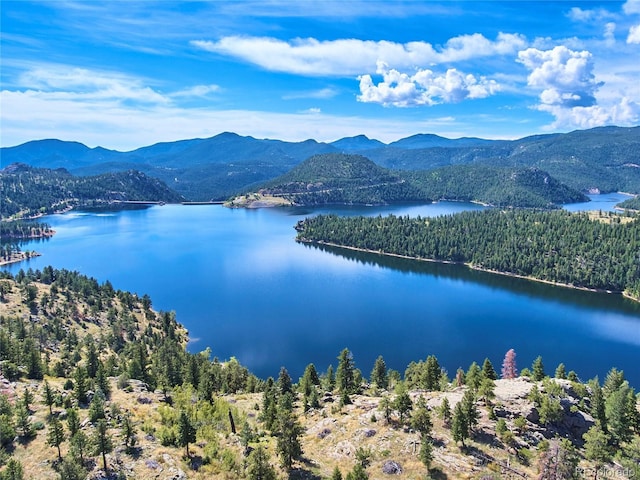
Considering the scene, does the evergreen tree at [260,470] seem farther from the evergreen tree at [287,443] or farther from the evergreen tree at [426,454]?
the evergreen tree at [426,454]

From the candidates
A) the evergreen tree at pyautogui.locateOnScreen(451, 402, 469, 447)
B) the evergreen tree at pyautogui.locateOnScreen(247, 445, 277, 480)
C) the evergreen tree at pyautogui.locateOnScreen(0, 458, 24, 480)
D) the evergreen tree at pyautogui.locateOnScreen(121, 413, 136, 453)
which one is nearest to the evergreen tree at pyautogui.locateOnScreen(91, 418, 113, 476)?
the evergreen tree at pyautogui.locateOnScreen(121, 413, 136, 453)

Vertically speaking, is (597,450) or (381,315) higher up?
(597,450)

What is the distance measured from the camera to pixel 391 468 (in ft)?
134

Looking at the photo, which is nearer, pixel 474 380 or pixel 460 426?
pixel 460 426

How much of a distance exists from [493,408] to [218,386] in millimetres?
44664

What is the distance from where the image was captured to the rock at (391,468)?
1593 inches

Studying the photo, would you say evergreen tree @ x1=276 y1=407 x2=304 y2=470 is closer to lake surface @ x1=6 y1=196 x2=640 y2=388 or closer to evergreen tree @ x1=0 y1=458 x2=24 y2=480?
evergreen tree @ x1=0 y1=458 x2=24 y2=480

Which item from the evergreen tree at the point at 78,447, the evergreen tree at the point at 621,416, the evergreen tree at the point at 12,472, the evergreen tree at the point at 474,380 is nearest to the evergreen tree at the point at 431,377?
the evergreen tree at the point at 474,380

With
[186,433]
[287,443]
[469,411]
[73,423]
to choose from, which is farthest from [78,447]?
[469,411]

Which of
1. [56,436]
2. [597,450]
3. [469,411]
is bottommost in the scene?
[597,450]

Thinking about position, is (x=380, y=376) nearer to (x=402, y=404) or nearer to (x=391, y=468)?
(x=402, y=404)

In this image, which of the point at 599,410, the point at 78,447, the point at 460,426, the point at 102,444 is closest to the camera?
the point at 78,447

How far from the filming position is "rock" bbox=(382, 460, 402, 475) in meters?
40.5

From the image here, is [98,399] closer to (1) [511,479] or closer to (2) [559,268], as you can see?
(1) [511,479]
